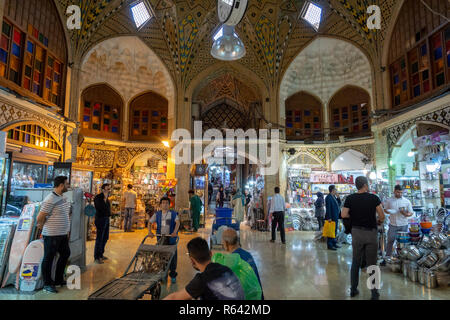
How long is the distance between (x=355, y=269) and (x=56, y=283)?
13.7 ft

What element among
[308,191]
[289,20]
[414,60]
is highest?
[289,20]

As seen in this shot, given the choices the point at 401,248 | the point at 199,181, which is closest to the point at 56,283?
the point at 401,248

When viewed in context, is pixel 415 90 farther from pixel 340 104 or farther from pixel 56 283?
pixel 56 283

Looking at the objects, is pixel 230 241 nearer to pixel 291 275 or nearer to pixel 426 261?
pixel 291 275

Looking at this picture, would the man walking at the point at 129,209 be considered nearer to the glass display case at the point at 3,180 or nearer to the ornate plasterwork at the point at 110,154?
the ornate plasterwork at the point at 110,154

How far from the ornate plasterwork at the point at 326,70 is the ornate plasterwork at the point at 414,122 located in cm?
289

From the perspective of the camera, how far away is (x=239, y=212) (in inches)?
365

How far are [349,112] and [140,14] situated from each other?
32.6 feet

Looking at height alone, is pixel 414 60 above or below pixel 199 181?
above

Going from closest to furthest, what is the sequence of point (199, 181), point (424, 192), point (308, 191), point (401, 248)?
point (401, 248), point (424, 192), point (308, 191), point (199, 181)

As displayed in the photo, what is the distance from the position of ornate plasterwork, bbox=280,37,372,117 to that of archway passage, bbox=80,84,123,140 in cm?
754

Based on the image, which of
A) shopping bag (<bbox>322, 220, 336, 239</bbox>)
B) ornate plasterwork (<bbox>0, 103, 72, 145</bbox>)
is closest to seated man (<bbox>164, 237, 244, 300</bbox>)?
shopping bag (<bbox>322, 220, 336, 239</bbox>)

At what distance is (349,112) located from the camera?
40.2 feet

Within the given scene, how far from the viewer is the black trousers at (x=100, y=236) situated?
5293 millimetres
